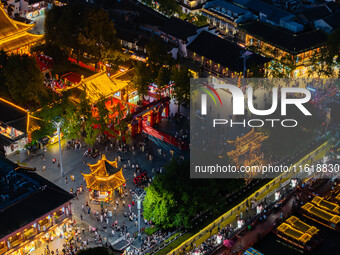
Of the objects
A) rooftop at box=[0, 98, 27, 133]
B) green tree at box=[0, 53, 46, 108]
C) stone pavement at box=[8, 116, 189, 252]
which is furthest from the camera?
green tree at box=[0, 53, 46, 108]

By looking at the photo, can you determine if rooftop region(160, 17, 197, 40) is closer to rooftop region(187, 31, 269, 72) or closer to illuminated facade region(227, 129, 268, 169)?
rooftop region(187, 31, 269, 72)

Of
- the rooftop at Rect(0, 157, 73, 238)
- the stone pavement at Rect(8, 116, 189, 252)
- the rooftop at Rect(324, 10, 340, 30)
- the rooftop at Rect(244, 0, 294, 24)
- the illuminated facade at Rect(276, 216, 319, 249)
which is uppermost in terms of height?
the rooftop at Rect(244, 0, 294, 24)

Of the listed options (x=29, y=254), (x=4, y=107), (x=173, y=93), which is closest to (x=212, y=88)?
(x=173, y=93)

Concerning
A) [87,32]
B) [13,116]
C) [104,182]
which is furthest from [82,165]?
[87,32]

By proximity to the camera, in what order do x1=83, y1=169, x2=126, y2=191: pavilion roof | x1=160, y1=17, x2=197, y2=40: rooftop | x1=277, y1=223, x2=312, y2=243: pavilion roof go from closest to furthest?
1. x1=277, y1=223, x2=312, y2=243: pavilion roof
2. x1=83, y1=169, x2=126, y2=191: pavilion roof
3. x1=160, y1=17, x2=197, y2=40: rooftop

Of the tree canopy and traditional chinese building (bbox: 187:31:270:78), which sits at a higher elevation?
the tree canopy

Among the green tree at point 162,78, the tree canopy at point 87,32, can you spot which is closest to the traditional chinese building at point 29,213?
the green tree at point 162,78

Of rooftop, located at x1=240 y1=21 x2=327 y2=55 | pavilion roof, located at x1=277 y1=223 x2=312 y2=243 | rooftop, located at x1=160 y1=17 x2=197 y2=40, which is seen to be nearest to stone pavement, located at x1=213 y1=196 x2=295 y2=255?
pavilion roof, located at x1=277 y1=223 x2=312 y2=243

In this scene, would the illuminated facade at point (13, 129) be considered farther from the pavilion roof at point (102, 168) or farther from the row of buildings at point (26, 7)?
the row of buildings at point (26, 7)
